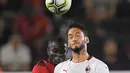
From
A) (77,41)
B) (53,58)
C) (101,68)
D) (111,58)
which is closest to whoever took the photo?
(101,68)

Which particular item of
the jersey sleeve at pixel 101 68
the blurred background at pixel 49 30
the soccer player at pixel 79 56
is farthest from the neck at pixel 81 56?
the blurred background at pixel 49 30

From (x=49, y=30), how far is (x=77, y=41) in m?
5.13

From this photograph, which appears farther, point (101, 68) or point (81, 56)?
point (81, 56)

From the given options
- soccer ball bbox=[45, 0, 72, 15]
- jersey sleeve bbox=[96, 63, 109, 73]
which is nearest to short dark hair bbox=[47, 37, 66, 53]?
soccer ball bbox=[45, 0, 72, 15]

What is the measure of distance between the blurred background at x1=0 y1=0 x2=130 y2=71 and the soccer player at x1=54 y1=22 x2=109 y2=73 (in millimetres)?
4351

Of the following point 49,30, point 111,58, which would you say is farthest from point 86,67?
point 49,30

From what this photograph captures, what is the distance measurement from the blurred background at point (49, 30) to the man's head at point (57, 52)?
11.0 feet

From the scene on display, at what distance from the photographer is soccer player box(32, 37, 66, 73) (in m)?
6.07

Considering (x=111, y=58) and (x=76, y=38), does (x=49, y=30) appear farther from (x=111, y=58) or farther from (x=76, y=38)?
(x=76, y=38)

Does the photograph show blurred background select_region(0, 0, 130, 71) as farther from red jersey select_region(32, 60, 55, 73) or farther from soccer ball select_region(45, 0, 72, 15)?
red jersey select_region(32, 60, 55, 73)

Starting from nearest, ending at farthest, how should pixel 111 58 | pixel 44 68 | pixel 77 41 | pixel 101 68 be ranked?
pixel 101 68 < pixel 77 41 < pixel 44 68 < pixel 111 58

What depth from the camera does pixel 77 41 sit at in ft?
17.4

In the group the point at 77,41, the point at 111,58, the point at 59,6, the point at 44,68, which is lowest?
the point at 111,58

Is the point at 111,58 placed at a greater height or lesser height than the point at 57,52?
lesser
